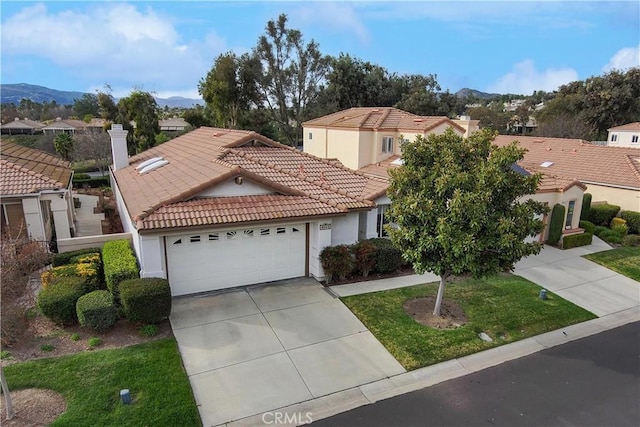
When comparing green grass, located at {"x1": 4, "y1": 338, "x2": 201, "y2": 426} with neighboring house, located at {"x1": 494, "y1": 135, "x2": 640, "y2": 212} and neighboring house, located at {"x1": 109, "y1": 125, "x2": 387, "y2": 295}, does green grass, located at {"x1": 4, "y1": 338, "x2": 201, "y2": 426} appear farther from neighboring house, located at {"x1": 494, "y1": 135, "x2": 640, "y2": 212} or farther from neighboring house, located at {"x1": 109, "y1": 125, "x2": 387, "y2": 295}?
neighboring house, located at {"x1": 494, "y1": 135, "x2": 640, "y2": 212}

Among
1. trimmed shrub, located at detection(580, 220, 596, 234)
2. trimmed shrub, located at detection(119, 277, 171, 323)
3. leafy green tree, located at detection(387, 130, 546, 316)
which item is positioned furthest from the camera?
trimmed shrub, located at detection(580, 220, 596, 234)

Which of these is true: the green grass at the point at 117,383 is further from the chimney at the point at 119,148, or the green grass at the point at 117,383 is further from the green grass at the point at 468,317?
the chimney at the point at 119,148

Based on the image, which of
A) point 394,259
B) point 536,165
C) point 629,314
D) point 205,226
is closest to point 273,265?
point 205,226

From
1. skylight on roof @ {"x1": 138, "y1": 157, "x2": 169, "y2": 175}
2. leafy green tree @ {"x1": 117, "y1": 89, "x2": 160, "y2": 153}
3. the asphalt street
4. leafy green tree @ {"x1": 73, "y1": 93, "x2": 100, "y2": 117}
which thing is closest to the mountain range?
leafy green tree @ {"x1": 73, "y1": 93, "x2": 100, "y2": 117}

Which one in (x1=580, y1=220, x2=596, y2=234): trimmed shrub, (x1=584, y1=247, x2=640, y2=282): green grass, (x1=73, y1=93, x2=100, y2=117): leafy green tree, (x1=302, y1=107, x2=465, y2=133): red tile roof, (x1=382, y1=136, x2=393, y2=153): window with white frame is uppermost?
(x1=73, y1=93, x2=100, y2=117): leafy green tree

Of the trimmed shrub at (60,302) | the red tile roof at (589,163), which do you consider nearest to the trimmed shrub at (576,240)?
the red tile roof at (589,163)

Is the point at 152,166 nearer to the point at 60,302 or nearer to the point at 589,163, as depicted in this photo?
the point at 60,302
